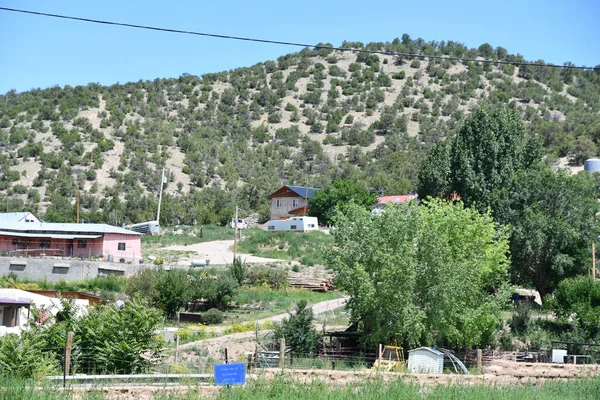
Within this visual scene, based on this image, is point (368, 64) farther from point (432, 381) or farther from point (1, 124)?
point (432, 381)

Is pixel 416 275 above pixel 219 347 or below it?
above

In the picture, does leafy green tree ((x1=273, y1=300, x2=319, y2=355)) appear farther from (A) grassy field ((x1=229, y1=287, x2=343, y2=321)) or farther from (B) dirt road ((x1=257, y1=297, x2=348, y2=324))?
(A) grassy field ((x1=229, y1=287, x2=343, y2=321))

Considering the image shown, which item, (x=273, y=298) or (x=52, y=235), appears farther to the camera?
(x=52, y=235)

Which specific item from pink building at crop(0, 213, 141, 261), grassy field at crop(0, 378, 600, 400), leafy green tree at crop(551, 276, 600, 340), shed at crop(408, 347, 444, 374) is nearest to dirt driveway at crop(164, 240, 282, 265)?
pink building at crop(0, 213, 141, 261)

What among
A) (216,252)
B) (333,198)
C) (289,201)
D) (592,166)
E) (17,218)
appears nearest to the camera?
(216,252)

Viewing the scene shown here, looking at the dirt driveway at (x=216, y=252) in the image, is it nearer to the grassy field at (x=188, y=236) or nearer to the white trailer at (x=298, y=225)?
the grassy field at (x=188, y=236)

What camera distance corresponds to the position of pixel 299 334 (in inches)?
1358

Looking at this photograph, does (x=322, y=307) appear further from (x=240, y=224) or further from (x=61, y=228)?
(x=240, y=224)

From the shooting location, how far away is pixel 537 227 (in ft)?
155

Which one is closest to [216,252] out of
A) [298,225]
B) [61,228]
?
[298,225]

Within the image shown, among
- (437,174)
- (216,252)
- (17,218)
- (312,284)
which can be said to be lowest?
(312,284)

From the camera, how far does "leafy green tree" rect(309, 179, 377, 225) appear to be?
276 ft

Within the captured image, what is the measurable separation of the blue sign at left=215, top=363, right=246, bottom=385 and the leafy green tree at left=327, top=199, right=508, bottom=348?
50.4 ft

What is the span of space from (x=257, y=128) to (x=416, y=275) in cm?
10657
